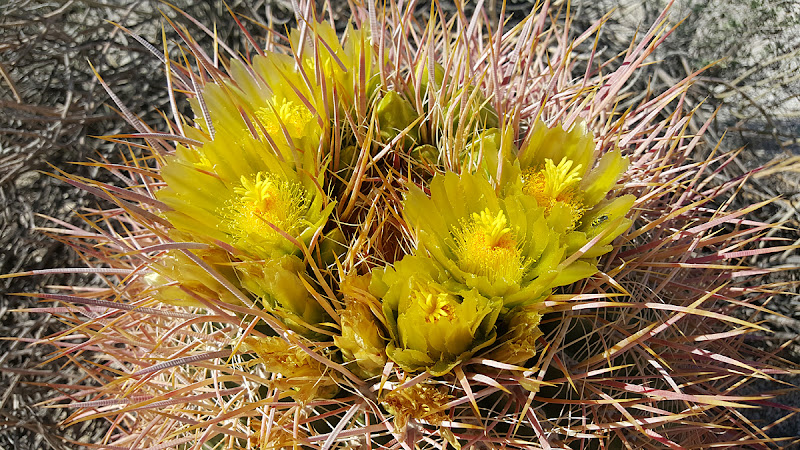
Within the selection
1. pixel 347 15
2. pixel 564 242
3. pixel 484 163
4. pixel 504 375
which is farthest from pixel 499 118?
pixel 347 15

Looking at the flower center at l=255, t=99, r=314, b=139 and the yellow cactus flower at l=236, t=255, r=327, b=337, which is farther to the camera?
the flower center at l=255, t=99, r=314, b=139

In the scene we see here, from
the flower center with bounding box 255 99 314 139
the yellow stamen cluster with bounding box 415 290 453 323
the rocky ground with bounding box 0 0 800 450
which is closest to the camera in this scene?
the yellow stamen cluster with bounding box 415 290 453 323

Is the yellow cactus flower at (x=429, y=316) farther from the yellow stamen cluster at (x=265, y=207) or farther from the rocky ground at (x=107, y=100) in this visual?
the rocky ground at (x=107, y=100)

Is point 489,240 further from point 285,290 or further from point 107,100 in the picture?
point 107,100

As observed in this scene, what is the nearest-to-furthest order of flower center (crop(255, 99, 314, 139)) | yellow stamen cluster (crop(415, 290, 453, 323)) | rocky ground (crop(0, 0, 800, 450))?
yellow stamen cluster (crop(415, 290, 453, 323)) → flower center (crop(255, 99, 314, 139)) → rocky ground (crop(0, 0, 800, 450))

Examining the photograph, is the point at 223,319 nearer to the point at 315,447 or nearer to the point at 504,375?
the point at 315,447

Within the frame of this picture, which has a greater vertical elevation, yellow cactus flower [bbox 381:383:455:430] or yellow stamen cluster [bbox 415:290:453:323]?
yellow stamen cluster [bbox 415:290:453:323]

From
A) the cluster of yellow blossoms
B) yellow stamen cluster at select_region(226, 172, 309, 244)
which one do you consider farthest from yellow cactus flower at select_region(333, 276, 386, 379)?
yellow stamen cluster at select_region(226, 172, 309, 244)

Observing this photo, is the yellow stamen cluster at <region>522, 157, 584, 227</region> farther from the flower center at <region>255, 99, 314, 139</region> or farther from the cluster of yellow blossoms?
the flower center at <region>255, 99, 314, 139</region>
